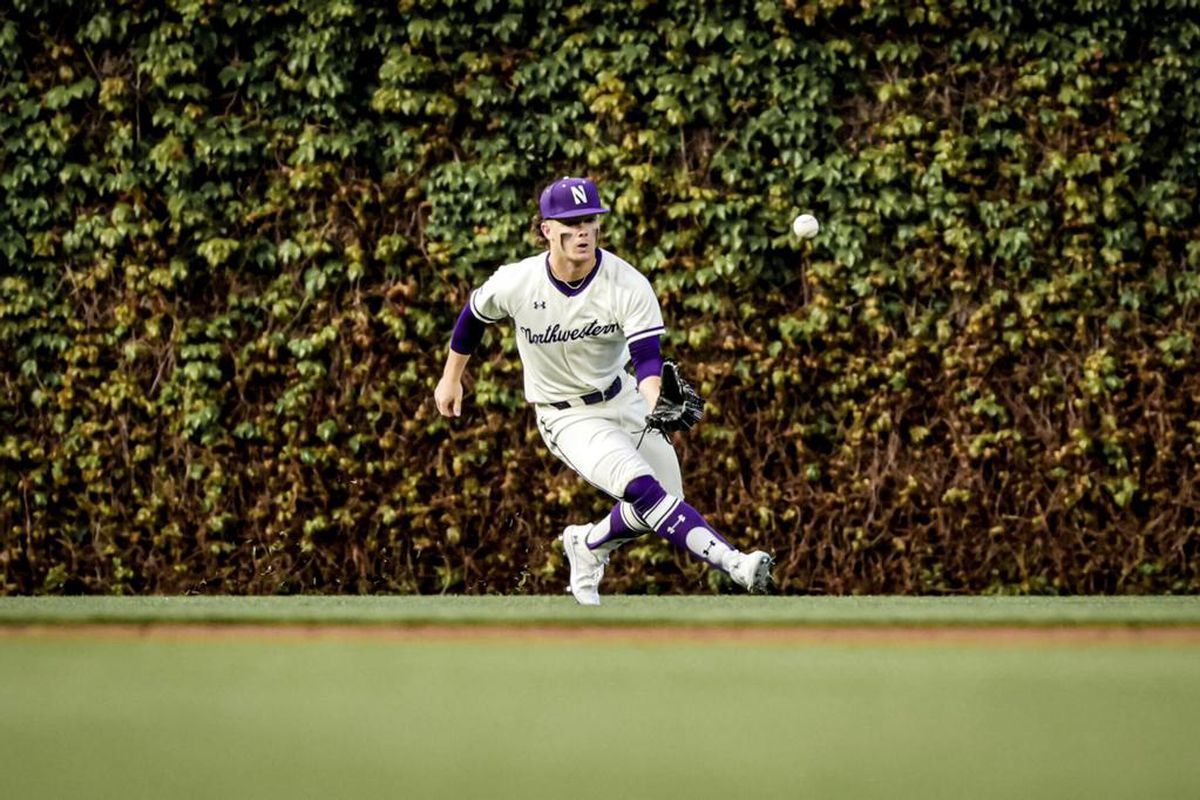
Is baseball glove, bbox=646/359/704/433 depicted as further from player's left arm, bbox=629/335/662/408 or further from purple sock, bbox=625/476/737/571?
purple sock, bbox=625/476/737/571

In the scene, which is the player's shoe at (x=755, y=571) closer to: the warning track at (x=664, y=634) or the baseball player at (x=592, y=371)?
the baseball player at (x=592, y=371)

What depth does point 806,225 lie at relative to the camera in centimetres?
938

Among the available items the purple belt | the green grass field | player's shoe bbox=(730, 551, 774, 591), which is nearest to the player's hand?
the purple belt

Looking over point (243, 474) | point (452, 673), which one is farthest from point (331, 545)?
point (452, 673)

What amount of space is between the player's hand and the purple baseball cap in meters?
1.10

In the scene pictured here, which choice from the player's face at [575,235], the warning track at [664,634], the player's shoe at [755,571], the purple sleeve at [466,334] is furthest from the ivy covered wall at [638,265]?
the warning track at [664,634]

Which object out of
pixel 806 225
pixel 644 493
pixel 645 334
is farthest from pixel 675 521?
pixel 806 225

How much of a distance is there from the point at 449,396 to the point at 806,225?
232 cm

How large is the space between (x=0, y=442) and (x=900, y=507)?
17.6ft

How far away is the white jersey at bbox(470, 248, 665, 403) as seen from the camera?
7.96 metres

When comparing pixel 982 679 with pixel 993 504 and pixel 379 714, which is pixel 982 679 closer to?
pixel 379 714

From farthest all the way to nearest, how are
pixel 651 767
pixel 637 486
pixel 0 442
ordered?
1. pixel 0 442
2. pixel 637 486
3. pixel 651 767

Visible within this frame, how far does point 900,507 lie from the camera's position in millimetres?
9625

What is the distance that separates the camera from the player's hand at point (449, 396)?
8.44 metres
